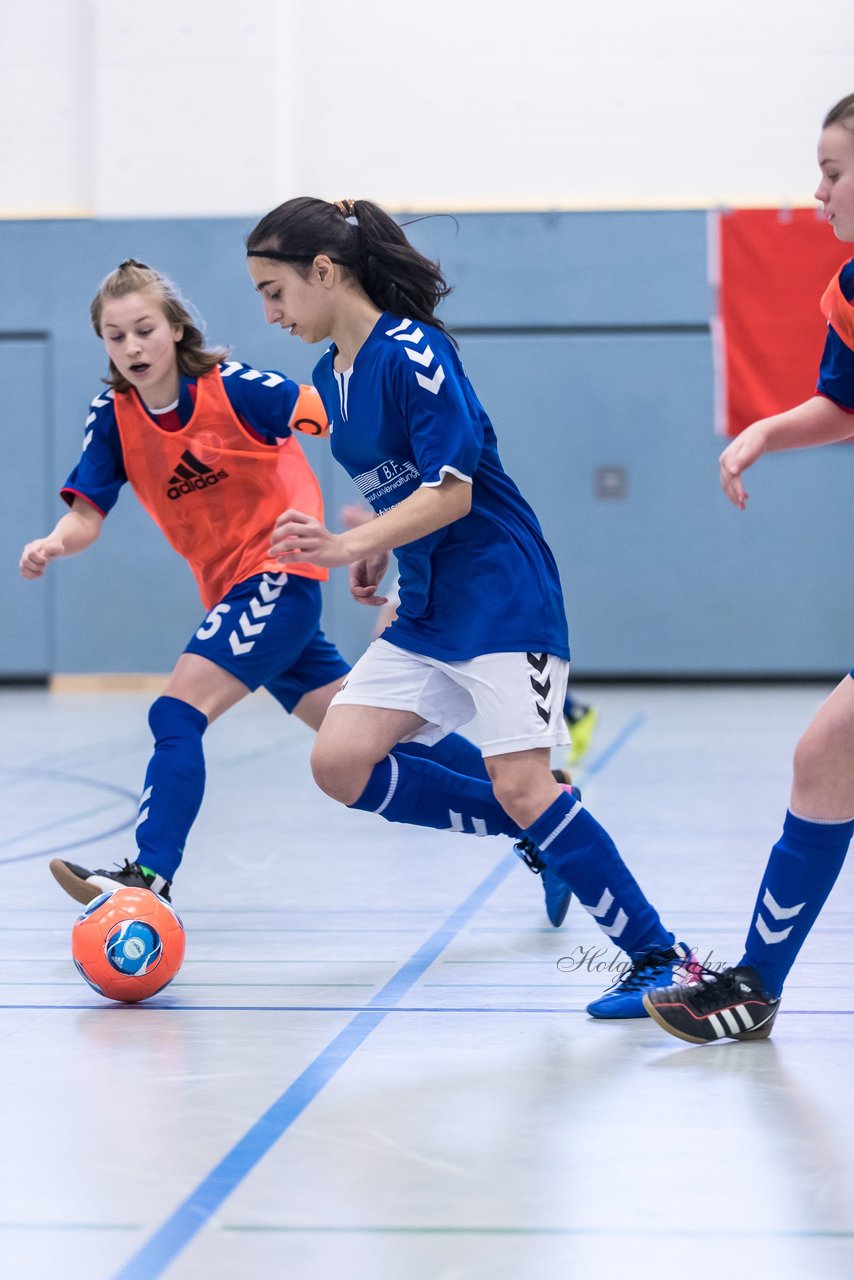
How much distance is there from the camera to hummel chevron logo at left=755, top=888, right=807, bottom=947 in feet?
8.23

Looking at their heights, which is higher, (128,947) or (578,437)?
(578,437)

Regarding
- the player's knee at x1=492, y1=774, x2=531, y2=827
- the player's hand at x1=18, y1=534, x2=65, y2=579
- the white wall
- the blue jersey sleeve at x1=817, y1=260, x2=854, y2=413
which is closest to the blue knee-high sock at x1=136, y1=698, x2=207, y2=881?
the player's hand at x1=18, y1=534, x2=65, y2=579

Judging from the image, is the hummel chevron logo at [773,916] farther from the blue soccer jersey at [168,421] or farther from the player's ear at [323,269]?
the blue soccer jersey at [168,421]

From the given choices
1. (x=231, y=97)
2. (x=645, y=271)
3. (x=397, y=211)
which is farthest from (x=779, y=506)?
(x=231, y=97)

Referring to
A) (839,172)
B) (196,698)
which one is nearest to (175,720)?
(196,698)

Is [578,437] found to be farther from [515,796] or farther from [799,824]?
[799,824]

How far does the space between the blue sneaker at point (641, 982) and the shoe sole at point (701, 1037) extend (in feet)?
0.50

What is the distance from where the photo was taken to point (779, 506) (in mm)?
10508

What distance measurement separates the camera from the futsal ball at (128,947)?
2.81 meters

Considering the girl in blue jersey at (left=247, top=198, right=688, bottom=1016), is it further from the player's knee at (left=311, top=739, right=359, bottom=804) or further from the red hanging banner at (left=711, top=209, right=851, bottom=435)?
the red hanging banner at (left=711, top=209, right=851, bottom=435)

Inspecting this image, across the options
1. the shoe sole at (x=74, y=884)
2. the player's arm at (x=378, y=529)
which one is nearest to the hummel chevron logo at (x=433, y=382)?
the player's arm at (x=378, y=529)

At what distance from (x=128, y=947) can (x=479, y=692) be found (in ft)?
2.61

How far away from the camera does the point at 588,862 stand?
2654 mm

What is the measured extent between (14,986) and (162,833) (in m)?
0.42
